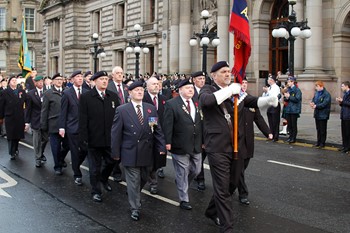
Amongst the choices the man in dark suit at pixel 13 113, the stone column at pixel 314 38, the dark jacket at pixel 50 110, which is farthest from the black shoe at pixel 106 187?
the stone column at pixel 314 38

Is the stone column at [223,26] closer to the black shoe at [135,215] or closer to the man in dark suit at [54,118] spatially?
the man in dark suit at [54,118]

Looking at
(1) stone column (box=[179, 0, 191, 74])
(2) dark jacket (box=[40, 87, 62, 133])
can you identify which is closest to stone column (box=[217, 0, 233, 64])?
(1) stone column (box=[179, 0, 191, 74])

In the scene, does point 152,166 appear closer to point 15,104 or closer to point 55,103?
point 55,103

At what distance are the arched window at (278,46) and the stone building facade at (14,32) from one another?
49840 mm

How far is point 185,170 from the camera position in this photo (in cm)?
813

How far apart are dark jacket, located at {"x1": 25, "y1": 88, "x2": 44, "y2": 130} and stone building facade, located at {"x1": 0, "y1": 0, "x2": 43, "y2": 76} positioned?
63.3 metres

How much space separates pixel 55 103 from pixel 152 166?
4451 mm

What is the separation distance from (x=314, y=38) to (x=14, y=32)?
187ft

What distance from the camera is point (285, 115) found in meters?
17.4

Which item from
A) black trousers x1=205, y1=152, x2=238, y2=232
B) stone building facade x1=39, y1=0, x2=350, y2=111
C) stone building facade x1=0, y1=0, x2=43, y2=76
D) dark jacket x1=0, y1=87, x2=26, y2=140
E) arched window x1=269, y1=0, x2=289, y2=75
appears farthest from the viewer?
stone building facade x1=0, y1=0, x2=43, y2=76

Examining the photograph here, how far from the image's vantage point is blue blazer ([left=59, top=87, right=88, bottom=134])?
10008 millimetres

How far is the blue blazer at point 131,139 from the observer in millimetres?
7465

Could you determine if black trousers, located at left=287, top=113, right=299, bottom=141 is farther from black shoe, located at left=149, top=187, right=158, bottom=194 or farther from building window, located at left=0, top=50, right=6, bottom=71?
building window, located at left=0, top=50, right=6, bottom=71

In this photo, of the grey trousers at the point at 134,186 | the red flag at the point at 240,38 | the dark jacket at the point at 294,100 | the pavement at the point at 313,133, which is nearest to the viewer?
the red flag at the point at 240,38
